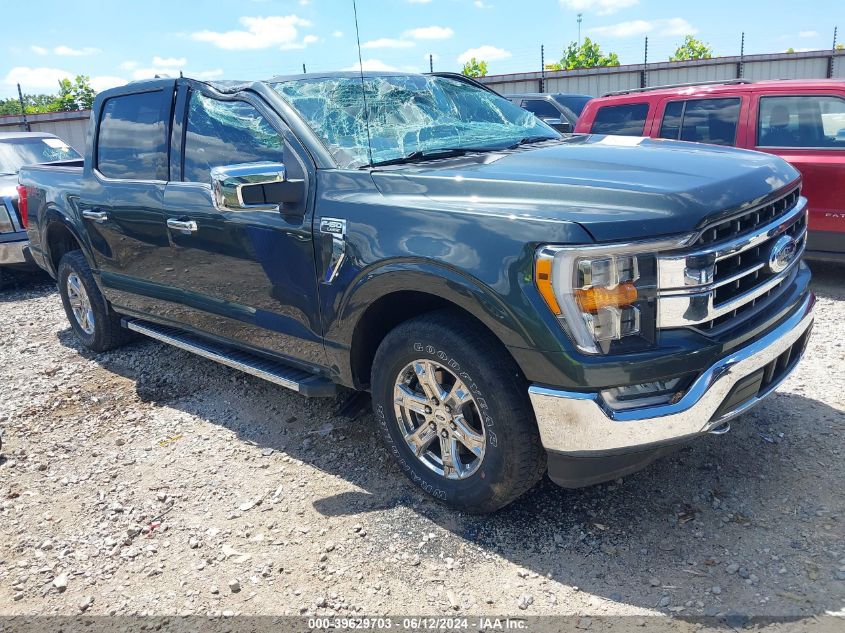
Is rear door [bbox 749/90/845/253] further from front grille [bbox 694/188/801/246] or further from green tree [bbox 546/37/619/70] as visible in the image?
green tree [bbox 546/37/619/70]

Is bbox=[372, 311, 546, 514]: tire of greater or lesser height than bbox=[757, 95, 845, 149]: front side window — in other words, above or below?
below

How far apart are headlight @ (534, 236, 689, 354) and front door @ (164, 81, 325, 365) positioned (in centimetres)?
130

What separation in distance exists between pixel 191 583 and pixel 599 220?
6.94 ft

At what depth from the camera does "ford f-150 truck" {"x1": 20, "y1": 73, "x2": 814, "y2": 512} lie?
2475 mm

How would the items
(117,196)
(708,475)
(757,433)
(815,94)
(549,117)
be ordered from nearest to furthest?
(708,475) < (757,433) < (117,196) < (815,94) < (549,117)

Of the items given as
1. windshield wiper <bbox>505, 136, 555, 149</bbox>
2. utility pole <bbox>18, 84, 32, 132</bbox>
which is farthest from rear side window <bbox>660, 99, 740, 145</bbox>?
utility pole <bbox>18, 84, 32, 132</bbox>

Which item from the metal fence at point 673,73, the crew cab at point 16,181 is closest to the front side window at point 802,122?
the crew cab at point 16,181

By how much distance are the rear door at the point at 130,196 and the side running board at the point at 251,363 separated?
18 cm

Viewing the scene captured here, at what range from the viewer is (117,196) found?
15.1 feet

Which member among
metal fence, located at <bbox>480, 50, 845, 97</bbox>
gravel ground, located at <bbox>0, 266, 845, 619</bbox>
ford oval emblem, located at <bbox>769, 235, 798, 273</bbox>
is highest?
metal fence, located at <bbox>480, 50, 845, 97</bbox>

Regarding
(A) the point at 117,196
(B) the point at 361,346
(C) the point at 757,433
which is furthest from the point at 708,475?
(A) the point at 117,196

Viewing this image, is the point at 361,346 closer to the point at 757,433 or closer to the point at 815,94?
the point at 757,433

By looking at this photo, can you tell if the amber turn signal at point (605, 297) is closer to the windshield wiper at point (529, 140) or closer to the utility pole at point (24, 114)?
the windshield wiper at point (529, 140)

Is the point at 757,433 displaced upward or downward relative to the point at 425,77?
downward
